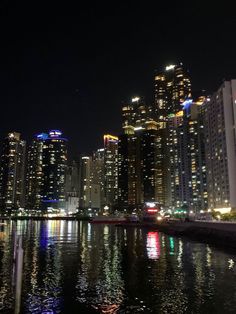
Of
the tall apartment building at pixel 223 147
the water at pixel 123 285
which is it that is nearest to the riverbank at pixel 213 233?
the water at pixel 123 285

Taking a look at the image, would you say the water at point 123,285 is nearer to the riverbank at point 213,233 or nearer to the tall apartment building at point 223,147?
the riverbank at point 213,233

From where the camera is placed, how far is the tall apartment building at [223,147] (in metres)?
154

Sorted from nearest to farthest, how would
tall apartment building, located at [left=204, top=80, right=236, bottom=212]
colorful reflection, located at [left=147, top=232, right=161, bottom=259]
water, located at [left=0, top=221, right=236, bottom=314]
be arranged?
water, located at [left=0, top=221, right=236, bottom=314] < colorful reflection, located at [left=147, top=232, right=161, bottom=259] < tall apartment building, located at [left=204, top=80, right=236, bottom=212]

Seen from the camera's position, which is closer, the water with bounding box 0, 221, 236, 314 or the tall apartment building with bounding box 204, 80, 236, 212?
the water with bounding box 0, 221, 236, 314

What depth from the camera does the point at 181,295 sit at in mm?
22797

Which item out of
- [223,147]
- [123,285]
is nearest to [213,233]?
[123,285]

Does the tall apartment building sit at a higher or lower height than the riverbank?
higher

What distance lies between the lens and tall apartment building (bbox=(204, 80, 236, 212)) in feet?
506

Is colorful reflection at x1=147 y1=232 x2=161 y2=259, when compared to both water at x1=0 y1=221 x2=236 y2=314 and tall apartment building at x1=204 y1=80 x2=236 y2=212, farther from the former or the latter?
tall apartment building at x1=204 y1=80 x2=236 y2=212

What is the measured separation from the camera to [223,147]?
A: 160 m

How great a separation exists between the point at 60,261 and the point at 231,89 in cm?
13555

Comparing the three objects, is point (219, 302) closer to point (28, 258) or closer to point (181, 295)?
point (181, 295)

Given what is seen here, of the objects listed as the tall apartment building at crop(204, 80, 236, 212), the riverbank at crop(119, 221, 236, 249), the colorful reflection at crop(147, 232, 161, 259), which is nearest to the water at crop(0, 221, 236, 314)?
the colorful reflection at crop(147, 232, 161, 259)

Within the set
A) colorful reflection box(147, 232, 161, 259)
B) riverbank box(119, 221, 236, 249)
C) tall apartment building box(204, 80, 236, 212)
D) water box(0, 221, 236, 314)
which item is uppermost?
tall apartment building box(204, 80, 236, 212)
